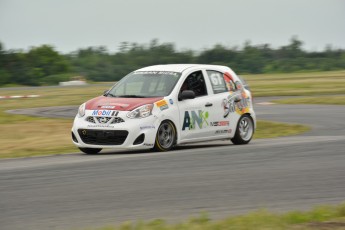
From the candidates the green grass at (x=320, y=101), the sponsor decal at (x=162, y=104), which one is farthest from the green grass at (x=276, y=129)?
the green grass at (x=320, y=101)

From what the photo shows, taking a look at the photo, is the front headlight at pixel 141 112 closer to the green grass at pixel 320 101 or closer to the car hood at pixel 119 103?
the car hood at pixel 119 103

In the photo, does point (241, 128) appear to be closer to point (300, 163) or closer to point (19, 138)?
point (300, 163)

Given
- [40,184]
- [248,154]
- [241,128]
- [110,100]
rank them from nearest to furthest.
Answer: [40,184]
[248,154]
[110,100]
[241,128]

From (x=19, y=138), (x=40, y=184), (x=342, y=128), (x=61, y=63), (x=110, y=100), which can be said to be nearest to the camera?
(x=40, y=184)

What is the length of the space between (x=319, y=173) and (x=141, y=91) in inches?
186

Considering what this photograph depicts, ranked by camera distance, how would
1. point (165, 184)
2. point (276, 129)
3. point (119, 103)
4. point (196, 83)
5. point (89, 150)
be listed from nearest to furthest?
point (165, 184) < point (119, 103) < point (89, 150) < point (196, 83) < point (276, 129)

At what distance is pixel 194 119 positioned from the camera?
578 inches

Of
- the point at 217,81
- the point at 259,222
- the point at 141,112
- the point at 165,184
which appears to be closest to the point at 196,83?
the point at 217,81

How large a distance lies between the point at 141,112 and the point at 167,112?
52 centimetres

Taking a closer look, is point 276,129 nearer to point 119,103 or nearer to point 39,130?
point 39,130

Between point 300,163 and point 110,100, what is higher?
point 110,100

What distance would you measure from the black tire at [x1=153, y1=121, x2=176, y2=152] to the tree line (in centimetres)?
4335

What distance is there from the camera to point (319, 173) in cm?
1069

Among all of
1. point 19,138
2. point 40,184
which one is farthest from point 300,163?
point 19,138
